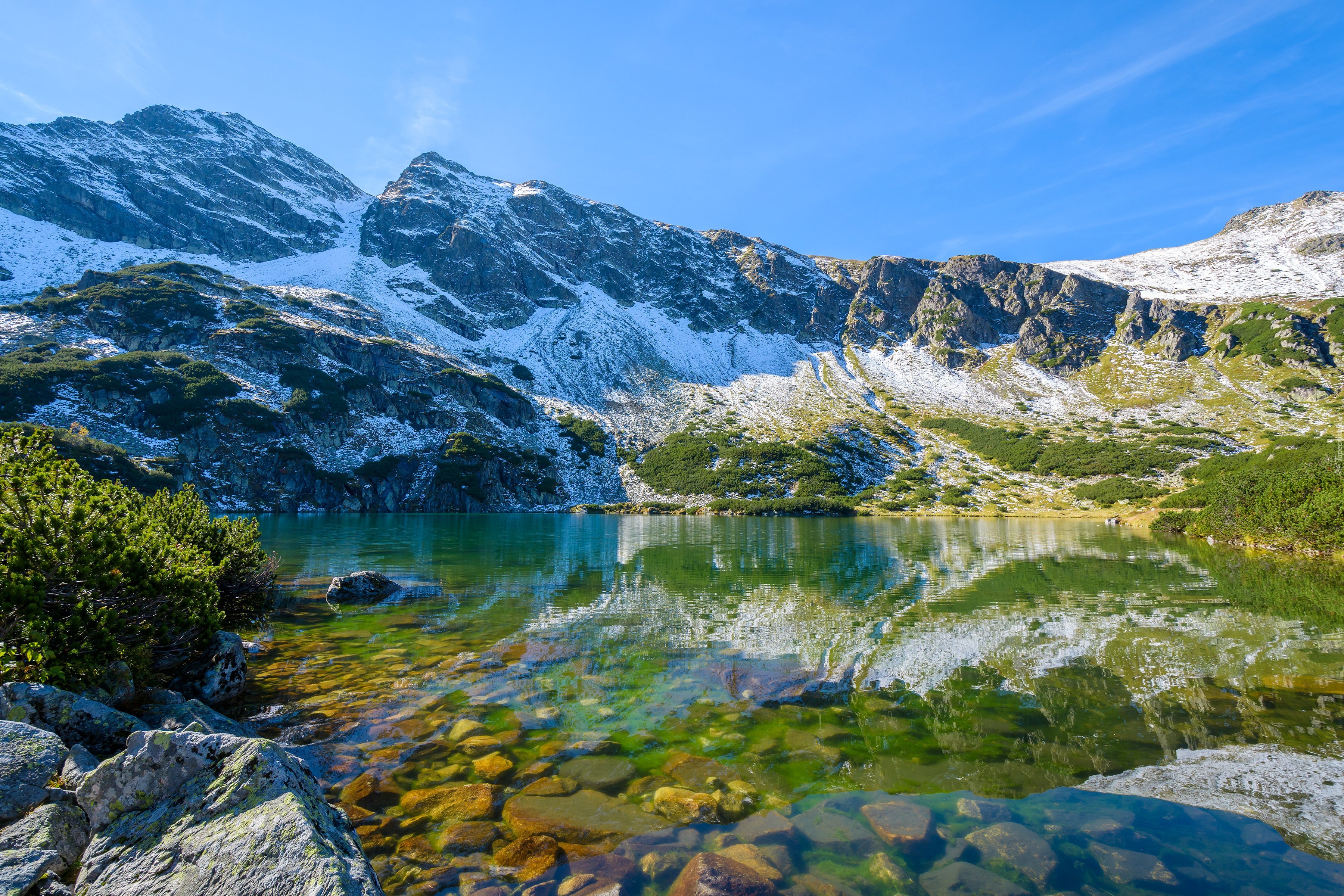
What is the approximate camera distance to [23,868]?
14.8ft

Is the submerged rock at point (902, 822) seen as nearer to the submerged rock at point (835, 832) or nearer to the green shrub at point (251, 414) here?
the submerged rock at point (835, 832)

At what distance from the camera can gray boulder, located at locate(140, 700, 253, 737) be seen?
838 centimetres

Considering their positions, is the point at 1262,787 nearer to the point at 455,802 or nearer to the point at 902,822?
the point at 902,822

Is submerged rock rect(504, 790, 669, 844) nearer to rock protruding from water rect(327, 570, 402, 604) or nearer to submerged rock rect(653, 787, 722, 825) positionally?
submerged rock rect(653, 787, 722, 825)

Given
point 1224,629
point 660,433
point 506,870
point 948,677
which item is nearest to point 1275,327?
point 660,433

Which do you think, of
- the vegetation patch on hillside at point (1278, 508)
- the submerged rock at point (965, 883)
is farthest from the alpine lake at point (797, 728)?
the vegetation patch on hillside at point (1278, 508)

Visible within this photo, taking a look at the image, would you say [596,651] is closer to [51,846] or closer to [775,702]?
[775,702]

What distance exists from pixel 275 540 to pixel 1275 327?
11614 inches

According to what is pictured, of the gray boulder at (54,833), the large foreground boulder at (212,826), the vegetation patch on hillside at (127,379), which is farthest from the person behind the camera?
the vegetation patch on hillside at (127,379)

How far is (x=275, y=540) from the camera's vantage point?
53.3 m

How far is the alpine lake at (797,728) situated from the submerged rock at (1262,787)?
28 cm

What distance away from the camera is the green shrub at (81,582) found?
26.3 feet

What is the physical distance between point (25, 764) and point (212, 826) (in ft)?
8.55

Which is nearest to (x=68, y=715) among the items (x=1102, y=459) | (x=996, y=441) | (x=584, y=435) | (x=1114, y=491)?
(x=1114, y=491)
